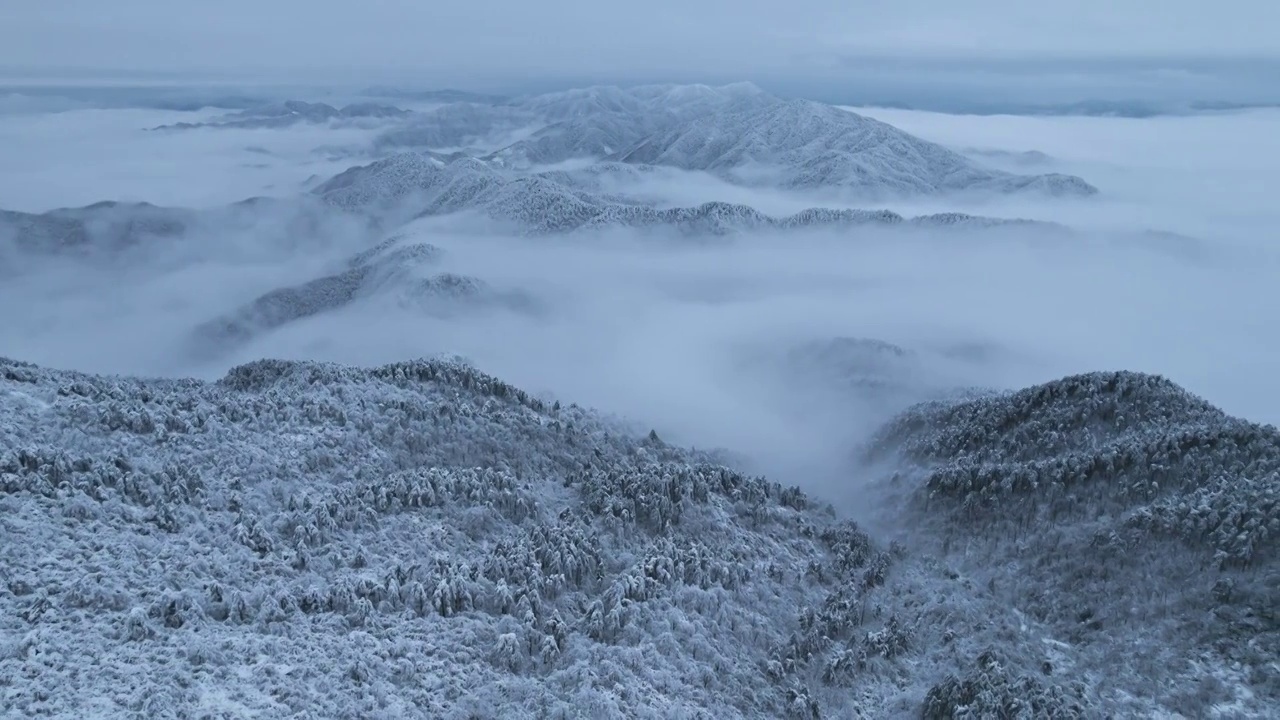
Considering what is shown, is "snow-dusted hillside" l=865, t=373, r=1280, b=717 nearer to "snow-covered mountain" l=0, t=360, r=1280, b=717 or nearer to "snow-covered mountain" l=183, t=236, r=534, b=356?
"snow-covered mountain" l=0, t=360, r=1280, b=717

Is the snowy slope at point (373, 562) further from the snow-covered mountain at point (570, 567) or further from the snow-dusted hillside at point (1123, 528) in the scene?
the snow-dusted hillside at point (1123, 528)

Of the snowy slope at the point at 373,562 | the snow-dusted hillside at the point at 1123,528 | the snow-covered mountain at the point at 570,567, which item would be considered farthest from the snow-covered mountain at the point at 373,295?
the snow-dusted hillside at the point at 1123,528

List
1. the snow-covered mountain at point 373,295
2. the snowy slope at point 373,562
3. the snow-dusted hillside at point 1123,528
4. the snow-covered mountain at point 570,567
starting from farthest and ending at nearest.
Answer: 1. the snow-covered mountain at point 373,295
2. the snow-dusted hillside at point 1123,528
3. the snow-covered mountain at point 570,567
4. the snowy slope at point 373,562

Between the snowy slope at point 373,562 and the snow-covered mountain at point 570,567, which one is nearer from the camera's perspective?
the snowy slope at point 373,562

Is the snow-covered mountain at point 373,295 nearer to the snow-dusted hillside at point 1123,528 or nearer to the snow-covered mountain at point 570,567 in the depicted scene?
the snow-covered mountain at point 570,567

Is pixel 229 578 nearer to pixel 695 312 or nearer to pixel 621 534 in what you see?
pixel 621 534

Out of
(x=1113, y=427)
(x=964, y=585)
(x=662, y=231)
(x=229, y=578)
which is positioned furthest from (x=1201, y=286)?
(x=229, y=578)

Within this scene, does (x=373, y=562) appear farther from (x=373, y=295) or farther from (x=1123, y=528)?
(x=373, y=295)

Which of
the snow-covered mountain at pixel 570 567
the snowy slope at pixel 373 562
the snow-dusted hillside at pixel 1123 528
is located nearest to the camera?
the snowy slope at pixel 373 562

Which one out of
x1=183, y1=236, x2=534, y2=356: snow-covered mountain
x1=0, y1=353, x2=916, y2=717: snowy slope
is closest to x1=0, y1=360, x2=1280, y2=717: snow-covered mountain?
x1=0, y1=353, x2=916, y2=717: snowy slope

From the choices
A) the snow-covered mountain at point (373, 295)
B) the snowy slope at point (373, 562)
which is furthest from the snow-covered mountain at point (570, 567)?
the snow-covered mountain at point (373, 295)
